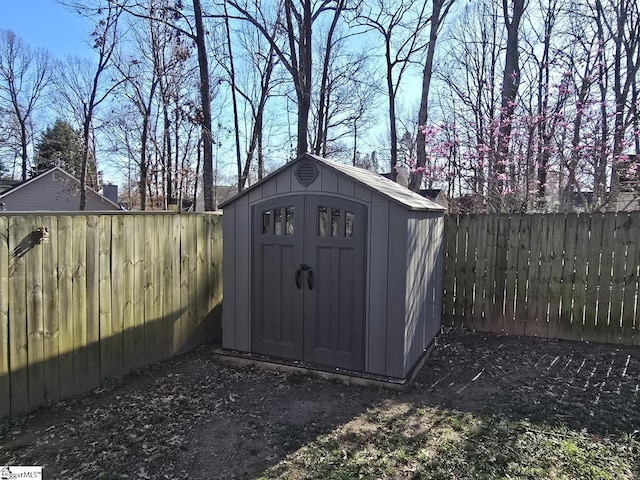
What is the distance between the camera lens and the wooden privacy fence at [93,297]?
9.11 ft

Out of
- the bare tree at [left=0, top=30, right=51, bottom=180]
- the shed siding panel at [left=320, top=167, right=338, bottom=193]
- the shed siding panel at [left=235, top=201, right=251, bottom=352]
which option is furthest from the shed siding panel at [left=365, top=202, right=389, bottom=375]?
the bare tree at [left=0, top=30, right=51, bottom=180]

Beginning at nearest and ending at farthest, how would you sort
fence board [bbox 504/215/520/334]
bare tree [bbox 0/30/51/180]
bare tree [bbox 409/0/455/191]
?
fence board [bbox 504/215/520/334]
bare tree [bbox 409/0/455/191]
bare tree [bbox 0/30/51/180]

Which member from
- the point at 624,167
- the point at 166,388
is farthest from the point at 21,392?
the point at 624,167

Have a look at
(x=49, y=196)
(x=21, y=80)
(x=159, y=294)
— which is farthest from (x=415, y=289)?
(x=21, y=80)

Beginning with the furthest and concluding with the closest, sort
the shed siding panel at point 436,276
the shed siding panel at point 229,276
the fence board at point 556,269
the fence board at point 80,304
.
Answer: the fence board at point 556,269, the shed siding panel at point 436,276, the shed siding panel at point 229,276, the fence board at point 80,304

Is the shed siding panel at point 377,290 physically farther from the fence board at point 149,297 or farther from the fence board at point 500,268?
the fence board at point 500,268

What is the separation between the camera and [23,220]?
2.79 metres

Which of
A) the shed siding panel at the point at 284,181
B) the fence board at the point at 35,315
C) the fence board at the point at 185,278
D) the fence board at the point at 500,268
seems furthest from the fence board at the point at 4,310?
the fence board at the point at 500,268

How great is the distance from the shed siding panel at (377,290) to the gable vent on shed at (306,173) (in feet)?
2.06

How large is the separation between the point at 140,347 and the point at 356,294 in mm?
Result: 2075

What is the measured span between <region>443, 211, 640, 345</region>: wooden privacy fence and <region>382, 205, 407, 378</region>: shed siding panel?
1.99 metres

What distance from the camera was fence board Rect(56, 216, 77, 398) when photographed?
306 centimetres

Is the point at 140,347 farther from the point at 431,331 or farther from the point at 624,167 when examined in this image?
the point at 624,167

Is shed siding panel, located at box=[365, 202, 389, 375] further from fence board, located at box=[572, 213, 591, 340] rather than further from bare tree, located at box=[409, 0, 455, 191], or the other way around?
bare tree, located at box=[409, 0, 455, 191]
